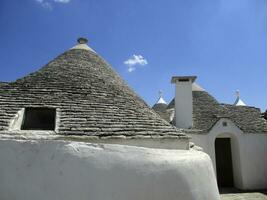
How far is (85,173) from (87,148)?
0.43 metres

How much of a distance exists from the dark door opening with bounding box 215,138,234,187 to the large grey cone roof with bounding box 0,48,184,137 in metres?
7.96

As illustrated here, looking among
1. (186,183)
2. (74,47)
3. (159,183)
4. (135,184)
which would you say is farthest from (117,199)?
(74,47)

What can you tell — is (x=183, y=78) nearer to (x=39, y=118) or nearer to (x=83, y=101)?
(x=83, y=101)

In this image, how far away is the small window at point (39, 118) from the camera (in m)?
6.38

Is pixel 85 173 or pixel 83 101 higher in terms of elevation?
pixel 83 101

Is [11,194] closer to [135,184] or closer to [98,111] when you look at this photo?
[135,184]

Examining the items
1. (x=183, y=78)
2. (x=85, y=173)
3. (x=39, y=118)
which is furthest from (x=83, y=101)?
(x=183, y=78)

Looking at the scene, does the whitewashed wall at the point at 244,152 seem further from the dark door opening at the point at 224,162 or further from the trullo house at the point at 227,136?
the dark door opening at the point at 224,162

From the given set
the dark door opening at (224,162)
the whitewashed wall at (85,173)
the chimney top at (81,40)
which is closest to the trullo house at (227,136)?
the dark door opening at (224,162)

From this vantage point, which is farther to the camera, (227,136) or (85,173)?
(227,136)

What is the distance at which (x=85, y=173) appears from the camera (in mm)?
4273

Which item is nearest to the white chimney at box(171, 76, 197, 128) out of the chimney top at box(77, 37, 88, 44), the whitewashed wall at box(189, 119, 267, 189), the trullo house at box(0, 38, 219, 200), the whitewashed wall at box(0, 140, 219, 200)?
the whitewashed wall at box(189, 119, 267, 189)

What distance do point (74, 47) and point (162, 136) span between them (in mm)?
6110

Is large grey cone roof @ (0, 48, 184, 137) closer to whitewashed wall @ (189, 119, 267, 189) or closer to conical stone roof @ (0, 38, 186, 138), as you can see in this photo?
conical stone roof @ (0, 38, 186, 138)
